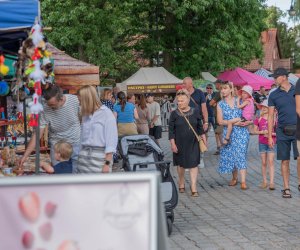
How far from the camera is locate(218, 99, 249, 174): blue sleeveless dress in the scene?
38.3ft

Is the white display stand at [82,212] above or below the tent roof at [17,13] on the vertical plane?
below

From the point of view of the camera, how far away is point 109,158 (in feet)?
24.6

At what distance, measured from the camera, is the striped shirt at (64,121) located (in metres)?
8.02

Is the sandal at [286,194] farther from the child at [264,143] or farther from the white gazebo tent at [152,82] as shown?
the white gazebo tent at [152,82]

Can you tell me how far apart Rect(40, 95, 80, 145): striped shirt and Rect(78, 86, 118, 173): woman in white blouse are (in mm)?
431

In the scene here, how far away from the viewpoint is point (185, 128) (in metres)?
11.0

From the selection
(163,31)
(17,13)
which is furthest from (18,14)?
(163,31)

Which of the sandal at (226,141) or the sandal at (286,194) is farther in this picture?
the sandal at (226,141)

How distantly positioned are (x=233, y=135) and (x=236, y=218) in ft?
9.64

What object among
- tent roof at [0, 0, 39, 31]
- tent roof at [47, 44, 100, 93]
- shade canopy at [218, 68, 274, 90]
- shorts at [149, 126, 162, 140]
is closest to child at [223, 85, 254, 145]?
tent roof at [47, 44, 100, 93]

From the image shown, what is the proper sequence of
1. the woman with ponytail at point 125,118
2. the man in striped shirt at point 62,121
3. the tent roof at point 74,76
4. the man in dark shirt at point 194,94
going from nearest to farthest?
the man in striped shirt at point 62,121 → the tent roof at point 74,76 → the man in dark shirt at point 194,94 → the woman with ponytail at point 125,118

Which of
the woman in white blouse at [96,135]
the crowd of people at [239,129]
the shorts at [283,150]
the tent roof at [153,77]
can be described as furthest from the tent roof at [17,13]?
the tent roof at [153,77]

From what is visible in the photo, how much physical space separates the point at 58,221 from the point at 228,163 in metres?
8.34

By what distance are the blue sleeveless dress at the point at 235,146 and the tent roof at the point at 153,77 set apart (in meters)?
18.8
